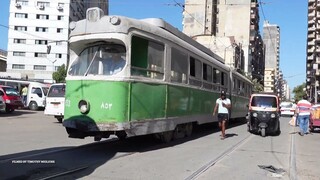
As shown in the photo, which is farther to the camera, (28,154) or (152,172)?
Result: (28,154)

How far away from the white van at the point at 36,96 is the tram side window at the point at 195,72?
20558 mm

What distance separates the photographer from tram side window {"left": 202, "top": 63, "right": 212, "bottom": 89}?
16111 millimetres

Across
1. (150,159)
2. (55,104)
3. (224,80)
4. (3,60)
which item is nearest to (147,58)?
(150,159)

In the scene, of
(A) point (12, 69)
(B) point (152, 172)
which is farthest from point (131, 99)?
(A) point (12, 69)

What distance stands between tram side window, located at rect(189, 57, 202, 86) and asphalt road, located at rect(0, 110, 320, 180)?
A: 6.56 ft

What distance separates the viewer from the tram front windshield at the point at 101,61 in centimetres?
1057

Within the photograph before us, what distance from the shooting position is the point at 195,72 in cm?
1484

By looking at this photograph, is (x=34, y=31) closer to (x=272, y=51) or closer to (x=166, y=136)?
(x=272, y=51)

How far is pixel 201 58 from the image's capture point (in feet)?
50.8

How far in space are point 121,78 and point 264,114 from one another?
368 inches

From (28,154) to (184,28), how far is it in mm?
95309

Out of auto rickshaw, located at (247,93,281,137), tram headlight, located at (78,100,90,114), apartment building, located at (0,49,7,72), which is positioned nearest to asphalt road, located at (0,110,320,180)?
tram headlight, located at (78,100,90,114)

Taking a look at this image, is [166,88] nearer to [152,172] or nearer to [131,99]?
[131,99]

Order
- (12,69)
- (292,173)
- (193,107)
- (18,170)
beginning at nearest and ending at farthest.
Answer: (18,170), (292,173), (193,107), (12,69)
